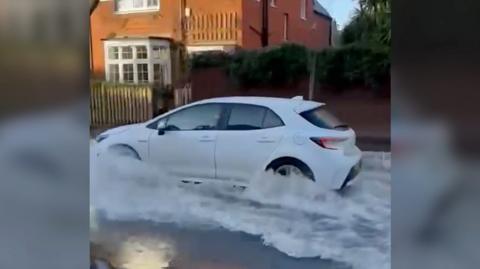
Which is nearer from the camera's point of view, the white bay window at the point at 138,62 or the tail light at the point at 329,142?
the tail light at the point at 329,142

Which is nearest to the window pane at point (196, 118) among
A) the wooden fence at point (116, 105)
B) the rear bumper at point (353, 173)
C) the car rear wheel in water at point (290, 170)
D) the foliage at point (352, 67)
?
the wooden fence at point (116, 105)

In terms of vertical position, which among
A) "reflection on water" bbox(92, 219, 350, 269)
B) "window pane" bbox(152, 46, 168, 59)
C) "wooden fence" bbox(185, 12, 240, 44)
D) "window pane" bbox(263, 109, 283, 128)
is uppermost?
"wooden fence" bbox(185, 12, 240, 44)

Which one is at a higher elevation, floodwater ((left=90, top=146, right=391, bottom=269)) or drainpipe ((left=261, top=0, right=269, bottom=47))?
drainpipe ((left=261, top=0, right=269, bottom=47))

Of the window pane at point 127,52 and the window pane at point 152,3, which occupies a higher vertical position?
the window pane at point 152,3

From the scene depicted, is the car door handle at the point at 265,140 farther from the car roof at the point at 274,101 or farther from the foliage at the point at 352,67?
the foliage at the point at 352,67

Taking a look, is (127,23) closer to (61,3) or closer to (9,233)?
(61,3)

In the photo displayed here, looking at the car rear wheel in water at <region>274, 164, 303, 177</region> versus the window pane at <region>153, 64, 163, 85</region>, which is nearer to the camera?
the car rear wheel in water at <region>274, 164, 303, 177</region>

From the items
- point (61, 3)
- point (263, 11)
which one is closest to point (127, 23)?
point (61, 3)

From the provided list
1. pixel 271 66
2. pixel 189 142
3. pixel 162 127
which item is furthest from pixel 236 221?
pixel 271 66

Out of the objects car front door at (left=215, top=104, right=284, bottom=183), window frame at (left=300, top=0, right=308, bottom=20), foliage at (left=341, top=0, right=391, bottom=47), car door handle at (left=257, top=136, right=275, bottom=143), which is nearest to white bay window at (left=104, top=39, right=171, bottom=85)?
car front door at (left=215, top=104, right=284, bottom=183)

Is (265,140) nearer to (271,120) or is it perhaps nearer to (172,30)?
(271,120)

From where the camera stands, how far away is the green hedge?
7.73 feet

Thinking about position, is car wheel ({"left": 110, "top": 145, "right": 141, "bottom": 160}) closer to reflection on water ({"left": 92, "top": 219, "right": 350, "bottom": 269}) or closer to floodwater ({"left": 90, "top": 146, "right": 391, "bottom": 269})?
floodwater ({"left": 90, "top": 146, "right": 391, "bottom": 269})

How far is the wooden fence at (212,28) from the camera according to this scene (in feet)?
8.19
